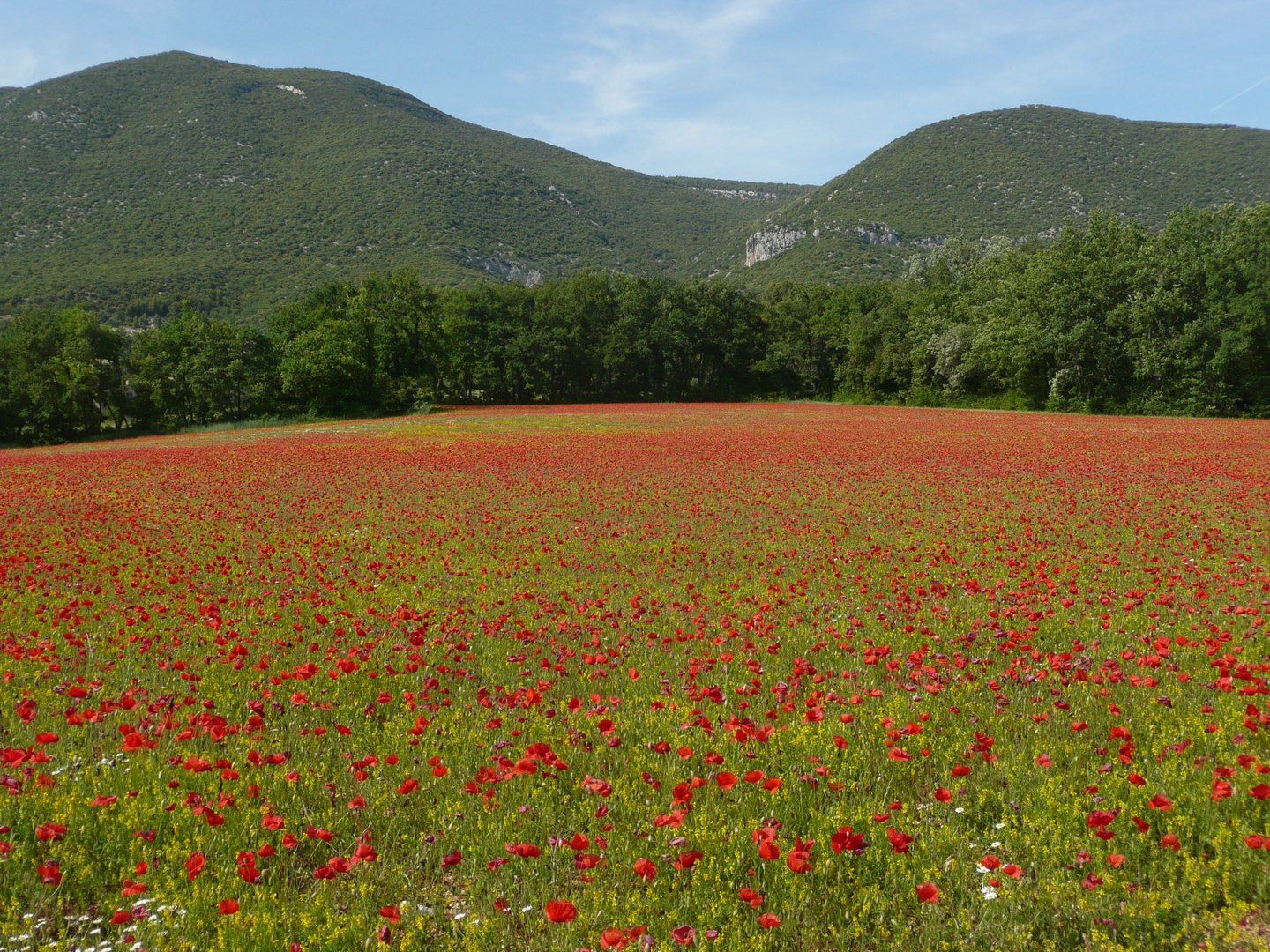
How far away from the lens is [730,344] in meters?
78.4

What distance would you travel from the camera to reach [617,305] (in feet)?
256

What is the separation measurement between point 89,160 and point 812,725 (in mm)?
158231

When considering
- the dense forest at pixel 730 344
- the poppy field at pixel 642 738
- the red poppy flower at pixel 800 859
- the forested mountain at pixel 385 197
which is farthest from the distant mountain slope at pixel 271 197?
the red poppy flower at pixel 800 859

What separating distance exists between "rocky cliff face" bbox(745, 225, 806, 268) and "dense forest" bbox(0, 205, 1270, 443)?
141ft

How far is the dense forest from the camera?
45594 millimetres

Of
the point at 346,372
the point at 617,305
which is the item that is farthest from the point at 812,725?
the point at 617,305

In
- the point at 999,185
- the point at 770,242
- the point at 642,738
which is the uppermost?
the point at 999,185

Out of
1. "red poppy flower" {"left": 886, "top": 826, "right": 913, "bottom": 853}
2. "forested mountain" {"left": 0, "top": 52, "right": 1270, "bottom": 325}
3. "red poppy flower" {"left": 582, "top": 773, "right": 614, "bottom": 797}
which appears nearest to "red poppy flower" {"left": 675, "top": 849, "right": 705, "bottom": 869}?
"red poppy flower" {"left": 582, "top": 773, "right": 614, "bottom": 797}

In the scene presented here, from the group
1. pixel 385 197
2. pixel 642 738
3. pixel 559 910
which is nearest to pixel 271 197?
pixel 385 197

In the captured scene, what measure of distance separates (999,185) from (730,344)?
71215 mm

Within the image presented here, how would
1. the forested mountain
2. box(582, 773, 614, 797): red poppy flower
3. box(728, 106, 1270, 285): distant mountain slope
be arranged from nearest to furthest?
box(582, 773, 614, 797): red poppy flower
the forested mountain
box(728, 106, 1270, 285): distant mountain slope

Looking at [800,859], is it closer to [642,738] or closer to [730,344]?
[642,738]

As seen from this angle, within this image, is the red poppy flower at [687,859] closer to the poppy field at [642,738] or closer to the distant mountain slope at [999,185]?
the poppy field at [642,738]

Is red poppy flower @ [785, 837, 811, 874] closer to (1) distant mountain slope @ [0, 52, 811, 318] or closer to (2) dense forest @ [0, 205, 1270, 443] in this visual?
(2) dense forest @ [0, 205, 1270, 443]
